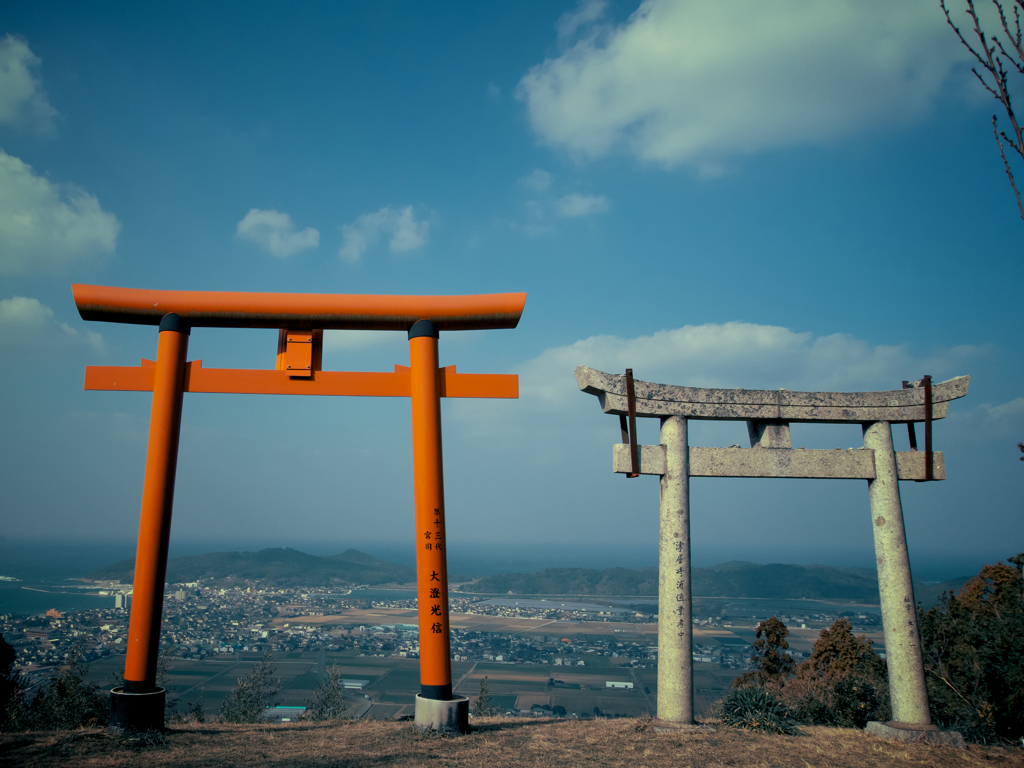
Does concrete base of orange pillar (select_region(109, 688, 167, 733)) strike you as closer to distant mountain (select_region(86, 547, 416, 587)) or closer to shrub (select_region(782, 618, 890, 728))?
shrub (select_region(782, 618, 890, 728))

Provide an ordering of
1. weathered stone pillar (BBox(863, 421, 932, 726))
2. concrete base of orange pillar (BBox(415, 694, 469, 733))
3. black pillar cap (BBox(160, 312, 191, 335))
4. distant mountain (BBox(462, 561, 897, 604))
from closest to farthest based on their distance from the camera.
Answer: concrete base of orange pillar (BBox(415, 694, 469, 733)) < black pillar cap (BBox(160, 312, 191, 335)) < weathered stone pillar (BBox(863, 421, 932, 726)) < distant mountain (BBox(462, 561, 897, 604))

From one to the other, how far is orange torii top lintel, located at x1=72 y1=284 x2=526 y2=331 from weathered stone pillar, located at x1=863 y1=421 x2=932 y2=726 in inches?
190

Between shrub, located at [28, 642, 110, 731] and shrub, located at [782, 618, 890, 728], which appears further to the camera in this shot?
shrub, located at [28, 642, 110, 731]

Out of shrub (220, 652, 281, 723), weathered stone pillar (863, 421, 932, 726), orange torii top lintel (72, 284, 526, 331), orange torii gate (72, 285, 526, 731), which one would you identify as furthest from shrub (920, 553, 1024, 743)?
shrub (220, 652, 281, 723)

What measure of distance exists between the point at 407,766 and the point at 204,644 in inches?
920

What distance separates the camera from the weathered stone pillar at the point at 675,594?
20.7 feet

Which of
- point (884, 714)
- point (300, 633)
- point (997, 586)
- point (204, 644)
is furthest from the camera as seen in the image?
point (300, 633)

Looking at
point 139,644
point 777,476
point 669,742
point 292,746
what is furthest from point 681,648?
point 139,644

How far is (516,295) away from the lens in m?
6.50

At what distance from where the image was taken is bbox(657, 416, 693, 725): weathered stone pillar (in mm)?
6305

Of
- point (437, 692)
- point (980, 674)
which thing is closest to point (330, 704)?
point (437, 692)

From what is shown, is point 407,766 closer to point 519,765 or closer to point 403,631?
point 519,765

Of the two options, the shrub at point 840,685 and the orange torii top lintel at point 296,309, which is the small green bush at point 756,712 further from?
the orange torii top lintel at point 296,309

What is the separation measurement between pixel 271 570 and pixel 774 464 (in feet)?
138
